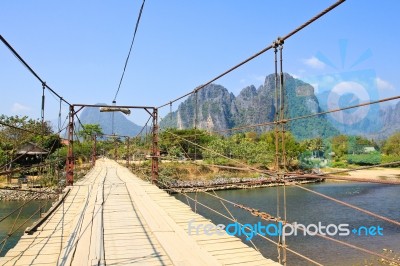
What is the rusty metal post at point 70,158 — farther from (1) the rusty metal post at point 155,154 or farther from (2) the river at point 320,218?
(2) the river at point 320,218

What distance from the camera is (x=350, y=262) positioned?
33.0 ft

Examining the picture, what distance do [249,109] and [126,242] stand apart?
139 metres

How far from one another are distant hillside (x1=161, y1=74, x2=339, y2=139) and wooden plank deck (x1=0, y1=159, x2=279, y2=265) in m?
108

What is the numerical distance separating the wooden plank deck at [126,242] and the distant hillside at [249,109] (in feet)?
354

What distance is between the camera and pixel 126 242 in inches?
136

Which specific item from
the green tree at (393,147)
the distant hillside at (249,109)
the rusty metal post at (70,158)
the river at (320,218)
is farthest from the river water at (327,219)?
the distant hillside at (249,109)

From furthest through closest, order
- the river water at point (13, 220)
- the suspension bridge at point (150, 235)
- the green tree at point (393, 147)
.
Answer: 1. the green tree at point (393, 147)
2. the river water at point (13, 220)
3. the suspension bridge at point (150, 235)

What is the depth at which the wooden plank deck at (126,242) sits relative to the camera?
2861 mm

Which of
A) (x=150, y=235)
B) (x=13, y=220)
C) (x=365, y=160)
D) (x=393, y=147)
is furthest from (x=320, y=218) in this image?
(x=393, y=147)

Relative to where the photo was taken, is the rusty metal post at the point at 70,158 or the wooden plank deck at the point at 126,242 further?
the rusty metal post at the point at 70,158

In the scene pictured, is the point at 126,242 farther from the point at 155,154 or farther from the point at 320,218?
the point at 320,218

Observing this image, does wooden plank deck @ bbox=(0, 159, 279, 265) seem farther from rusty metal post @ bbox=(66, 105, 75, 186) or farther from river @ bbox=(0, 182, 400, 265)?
rusty metal post @ bbox=(66, 105, 75, 186)

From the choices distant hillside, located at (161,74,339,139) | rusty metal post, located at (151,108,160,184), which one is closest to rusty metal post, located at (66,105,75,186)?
rusty metal post, located at (151,108,160,184)

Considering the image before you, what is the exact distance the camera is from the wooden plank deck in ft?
9.39
